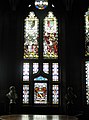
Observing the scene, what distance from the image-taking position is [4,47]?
11453mm

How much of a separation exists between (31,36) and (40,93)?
255cm

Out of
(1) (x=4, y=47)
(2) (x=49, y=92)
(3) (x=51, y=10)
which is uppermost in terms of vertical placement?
(3) (x=51, y=10)

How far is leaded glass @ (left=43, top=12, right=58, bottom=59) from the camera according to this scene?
1171cm

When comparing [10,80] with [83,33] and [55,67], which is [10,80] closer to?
[55,67]

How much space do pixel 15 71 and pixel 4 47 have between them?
3.74 feet

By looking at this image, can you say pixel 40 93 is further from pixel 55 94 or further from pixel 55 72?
pixel 55 72

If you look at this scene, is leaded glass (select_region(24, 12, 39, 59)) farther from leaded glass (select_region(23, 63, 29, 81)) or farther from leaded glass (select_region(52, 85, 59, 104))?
leaded glass (select_region(52, 85, 59, 104))

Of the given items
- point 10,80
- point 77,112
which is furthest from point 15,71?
point 77,112

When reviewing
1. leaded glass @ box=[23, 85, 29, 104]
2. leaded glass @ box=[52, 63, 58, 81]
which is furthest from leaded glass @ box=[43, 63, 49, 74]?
leaded glass @ box=[23, 85, 29, 104]

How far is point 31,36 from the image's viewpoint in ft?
38.9

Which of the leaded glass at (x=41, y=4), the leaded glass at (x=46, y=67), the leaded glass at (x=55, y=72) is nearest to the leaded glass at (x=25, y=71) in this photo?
the leaded glass at (x=46, y=67)

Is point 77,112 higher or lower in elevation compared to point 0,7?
lower

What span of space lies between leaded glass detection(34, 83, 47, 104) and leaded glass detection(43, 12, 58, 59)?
126cm

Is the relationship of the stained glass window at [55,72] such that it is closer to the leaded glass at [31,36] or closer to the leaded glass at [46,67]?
the leaded glass at [46,67]
